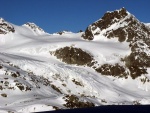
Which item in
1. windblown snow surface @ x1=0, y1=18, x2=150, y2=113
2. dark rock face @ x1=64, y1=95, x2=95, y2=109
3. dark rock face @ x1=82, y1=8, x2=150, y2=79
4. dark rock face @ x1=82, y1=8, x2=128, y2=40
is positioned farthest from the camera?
dark rock face @ x1=82, y1=8, x2=128, y2=40

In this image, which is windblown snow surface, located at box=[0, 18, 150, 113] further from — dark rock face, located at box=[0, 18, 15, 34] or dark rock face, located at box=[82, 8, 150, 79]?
dark rock face, located at box=[82, 8, 150, 79]

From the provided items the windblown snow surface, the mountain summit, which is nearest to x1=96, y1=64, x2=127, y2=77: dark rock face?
the windblown snow surface

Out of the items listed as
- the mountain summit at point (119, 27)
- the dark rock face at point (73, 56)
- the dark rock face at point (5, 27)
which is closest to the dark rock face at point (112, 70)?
the dark rock face at point (73, 56)

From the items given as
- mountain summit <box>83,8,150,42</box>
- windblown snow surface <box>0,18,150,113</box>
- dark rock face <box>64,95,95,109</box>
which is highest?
mountain summit <box>83,8,150,42</box>

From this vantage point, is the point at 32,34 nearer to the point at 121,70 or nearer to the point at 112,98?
the point at 121,70

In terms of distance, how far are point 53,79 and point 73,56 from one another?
89.2 feet

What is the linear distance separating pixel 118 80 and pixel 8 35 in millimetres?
55636

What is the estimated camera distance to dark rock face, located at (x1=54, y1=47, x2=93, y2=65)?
393 feet

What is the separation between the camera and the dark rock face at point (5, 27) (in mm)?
143750

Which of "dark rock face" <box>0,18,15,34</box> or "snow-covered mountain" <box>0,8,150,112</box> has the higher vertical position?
"dark rock face" <box>0,18,15,34</box>

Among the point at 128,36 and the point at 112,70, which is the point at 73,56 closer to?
the point at 112,70

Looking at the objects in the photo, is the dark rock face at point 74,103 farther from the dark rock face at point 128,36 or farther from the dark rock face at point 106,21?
the dark rock face at point 106,21

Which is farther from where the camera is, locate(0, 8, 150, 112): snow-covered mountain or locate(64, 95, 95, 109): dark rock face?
locate(0, 8, 150, 112): snow-covered mountain

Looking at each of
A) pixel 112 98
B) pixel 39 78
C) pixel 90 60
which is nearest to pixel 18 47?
pixel 90 60
